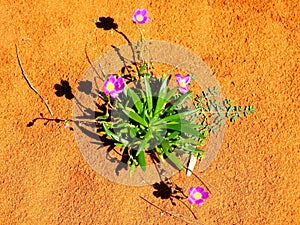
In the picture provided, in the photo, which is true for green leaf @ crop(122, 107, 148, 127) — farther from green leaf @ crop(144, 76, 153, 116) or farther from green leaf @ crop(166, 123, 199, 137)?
green leaf @ crop(166, 123, 199, 137)

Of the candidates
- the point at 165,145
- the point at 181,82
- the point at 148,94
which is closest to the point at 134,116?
the point at 148,94

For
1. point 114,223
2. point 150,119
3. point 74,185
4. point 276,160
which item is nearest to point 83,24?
point 150,119

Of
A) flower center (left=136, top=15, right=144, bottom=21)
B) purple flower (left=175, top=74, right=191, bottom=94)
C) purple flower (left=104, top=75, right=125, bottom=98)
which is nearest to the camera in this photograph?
purple flower (left=104, top=75, right=125, bottom=98)

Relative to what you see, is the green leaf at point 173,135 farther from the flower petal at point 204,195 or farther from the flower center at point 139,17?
the flower center at point 139,17

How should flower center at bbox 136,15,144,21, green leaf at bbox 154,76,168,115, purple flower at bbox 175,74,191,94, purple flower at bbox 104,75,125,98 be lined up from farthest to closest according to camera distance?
flower center at bbox 136,15,144,21, green leaf at bbox 154,76,168,115, purple flower at bbox 175,74,191,94, purple flower at bbox 104,75,125,98

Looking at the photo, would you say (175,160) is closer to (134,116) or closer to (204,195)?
(204,195)

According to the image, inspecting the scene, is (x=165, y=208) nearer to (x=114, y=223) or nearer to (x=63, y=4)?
(x=114, y=223)

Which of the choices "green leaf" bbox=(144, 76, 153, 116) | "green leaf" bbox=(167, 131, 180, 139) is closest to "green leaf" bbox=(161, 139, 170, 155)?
"green leaf" bbox=(167, 131, 180, 139)
